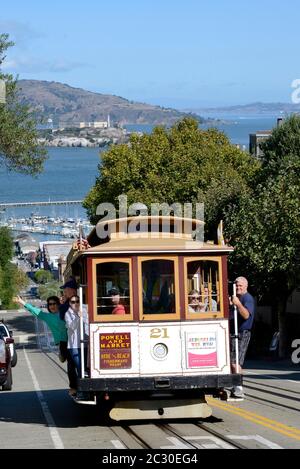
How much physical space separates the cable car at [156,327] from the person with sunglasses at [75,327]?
0.54 ft

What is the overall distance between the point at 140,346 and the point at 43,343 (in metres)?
47.5

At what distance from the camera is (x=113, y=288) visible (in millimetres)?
14422

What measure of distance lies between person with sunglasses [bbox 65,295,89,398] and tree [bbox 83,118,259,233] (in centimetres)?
4001

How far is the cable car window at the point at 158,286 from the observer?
1438 cm

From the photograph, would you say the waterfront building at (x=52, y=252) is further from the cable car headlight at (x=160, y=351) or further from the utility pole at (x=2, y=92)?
the cable car headlight at (x=160, y=351)

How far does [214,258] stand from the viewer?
14.6 metres

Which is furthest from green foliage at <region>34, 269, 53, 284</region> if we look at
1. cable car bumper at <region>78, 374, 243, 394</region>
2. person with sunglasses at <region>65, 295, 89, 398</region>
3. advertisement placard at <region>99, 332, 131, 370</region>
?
cable car bumper at <region>78, 374, 243, 394</region>

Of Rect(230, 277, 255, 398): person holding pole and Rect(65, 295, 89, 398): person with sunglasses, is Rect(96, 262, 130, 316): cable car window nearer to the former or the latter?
Rect(65, 295, 89, 398): person with sunglasses

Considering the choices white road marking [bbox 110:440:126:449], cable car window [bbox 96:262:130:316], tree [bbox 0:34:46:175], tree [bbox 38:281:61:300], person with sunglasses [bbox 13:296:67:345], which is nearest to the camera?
white road marking [bbox 110:440:126:449]

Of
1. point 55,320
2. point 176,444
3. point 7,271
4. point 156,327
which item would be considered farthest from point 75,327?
point 7,271

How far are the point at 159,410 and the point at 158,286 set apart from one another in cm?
164

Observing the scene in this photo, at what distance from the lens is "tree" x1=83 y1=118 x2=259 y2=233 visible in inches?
2285

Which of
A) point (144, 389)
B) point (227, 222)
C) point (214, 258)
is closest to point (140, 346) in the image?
point (144, 389)
